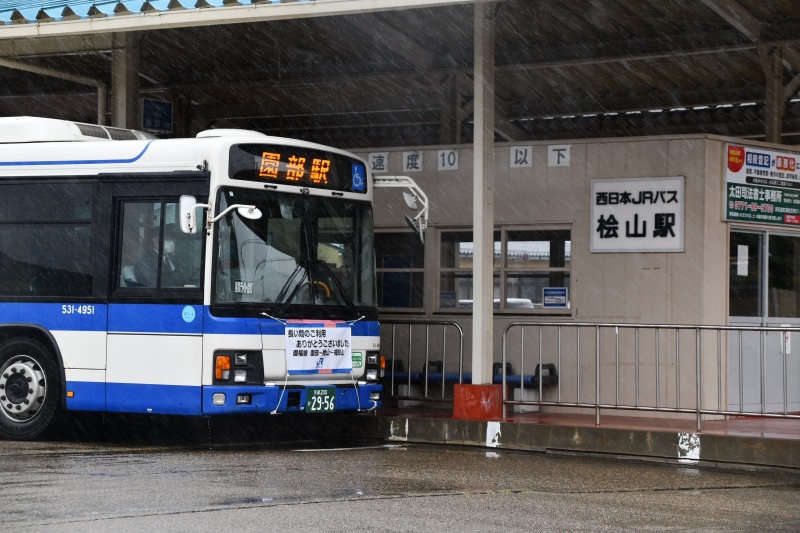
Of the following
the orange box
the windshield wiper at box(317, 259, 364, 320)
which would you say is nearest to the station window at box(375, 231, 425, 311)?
the orange box

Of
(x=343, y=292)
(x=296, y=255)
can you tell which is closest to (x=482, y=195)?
(x=343, y=292)

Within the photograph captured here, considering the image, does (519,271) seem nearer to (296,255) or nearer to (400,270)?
(400,270)

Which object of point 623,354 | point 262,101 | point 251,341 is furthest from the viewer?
point 262,101

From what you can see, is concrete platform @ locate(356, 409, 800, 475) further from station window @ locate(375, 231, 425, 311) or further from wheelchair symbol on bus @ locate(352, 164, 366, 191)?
wheelchair symbol on bus @ locate(352, 164, 366, 191)

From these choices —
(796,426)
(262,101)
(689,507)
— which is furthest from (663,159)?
(262,101)

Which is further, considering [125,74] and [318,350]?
[125,74]

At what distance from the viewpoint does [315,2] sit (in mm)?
12914

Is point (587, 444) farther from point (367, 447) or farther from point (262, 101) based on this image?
point (262, 101)

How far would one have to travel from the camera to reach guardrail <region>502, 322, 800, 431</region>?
47.1 feet

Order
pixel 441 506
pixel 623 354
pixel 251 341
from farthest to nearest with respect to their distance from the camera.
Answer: pixel 623 354, pixel 251 341, pixel 441 506

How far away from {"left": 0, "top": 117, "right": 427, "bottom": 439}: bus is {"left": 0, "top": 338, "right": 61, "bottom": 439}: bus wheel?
0.01 m

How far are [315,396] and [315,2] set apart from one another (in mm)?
4013

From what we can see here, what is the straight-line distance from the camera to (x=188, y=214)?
11.8 metres

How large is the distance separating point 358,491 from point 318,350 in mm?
3595
